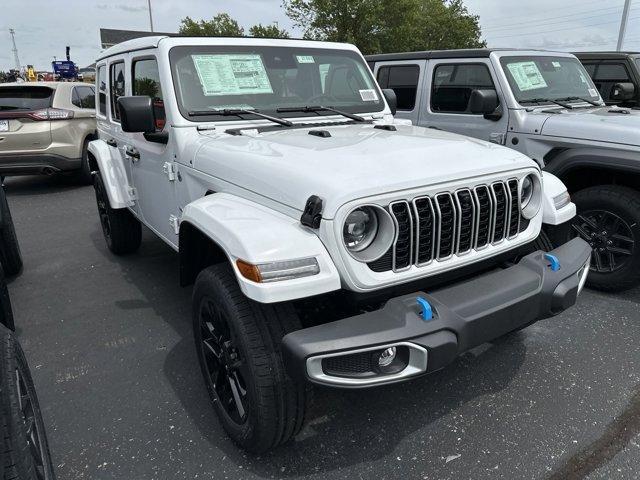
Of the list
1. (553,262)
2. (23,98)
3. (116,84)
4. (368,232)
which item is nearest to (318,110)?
(368,232)

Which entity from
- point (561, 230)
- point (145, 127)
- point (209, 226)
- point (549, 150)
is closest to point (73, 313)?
point (145, 127)

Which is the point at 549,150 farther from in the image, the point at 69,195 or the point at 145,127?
the point at 69,195

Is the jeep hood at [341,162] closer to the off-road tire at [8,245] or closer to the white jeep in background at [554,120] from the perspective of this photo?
the white jeep in background at [554,120]

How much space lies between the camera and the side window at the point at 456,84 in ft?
16.3

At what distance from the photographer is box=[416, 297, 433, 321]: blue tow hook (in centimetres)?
185

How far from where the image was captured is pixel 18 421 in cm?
149


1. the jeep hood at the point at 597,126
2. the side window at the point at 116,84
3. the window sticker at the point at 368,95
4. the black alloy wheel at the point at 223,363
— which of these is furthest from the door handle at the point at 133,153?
the jeep hood at the point at 597,126

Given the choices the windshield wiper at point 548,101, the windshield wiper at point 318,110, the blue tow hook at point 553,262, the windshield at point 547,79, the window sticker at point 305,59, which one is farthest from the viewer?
the windshield at point 547,79

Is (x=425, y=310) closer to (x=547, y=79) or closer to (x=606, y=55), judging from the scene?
(x=547, y=79)

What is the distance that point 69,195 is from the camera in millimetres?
7949

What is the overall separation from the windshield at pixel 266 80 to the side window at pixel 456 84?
1.74 meters

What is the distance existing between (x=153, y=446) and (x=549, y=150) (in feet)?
12.9

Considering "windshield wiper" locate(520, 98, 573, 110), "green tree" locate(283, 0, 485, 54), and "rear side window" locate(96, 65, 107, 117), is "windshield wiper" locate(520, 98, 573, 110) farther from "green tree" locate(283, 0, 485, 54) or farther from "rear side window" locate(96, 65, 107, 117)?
"green tree" locate(283, 0, 485, 54)

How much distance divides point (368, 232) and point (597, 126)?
2.89 meters
